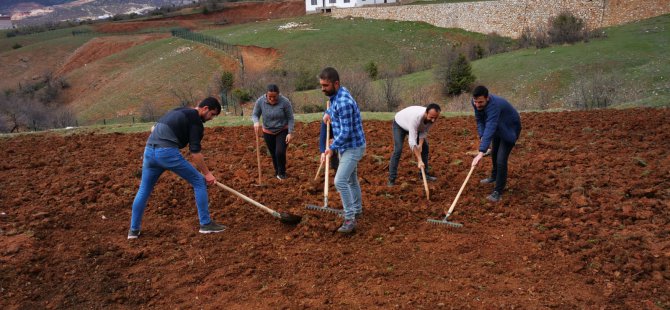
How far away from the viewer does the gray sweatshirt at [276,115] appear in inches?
308

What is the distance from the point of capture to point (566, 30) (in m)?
32.8

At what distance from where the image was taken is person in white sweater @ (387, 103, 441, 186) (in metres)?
6.79

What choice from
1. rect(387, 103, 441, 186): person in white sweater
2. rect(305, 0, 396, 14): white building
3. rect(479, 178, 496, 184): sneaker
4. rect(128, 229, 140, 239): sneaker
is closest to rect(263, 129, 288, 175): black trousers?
rect(387, 103, 441, 186): person in white sweater

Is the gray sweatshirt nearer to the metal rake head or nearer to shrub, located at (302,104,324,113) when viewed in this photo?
the metal rake head

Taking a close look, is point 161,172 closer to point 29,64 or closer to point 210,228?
point 210,228

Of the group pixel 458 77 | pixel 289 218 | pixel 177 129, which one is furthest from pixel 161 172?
pixel 458 77


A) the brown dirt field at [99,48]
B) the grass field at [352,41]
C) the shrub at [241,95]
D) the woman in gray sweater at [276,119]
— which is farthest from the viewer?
the brown dirt field at [99,48]

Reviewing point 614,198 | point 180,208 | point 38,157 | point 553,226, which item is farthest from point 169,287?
point 38,157

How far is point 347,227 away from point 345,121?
1292 mm

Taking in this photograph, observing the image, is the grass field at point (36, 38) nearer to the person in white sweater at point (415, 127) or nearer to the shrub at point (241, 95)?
the shrub at point (241, 95)

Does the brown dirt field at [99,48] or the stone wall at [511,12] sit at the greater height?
the stone wall at [511,12]

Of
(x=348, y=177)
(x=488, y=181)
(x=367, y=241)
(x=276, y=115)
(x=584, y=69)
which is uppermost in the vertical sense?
(x=276, y=115)

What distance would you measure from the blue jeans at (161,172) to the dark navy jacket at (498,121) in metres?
3.47

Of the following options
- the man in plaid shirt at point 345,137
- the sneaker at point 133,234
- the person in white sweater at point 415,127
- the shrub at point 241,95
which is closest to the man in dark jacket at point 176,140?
the sneaker at point 133,234
